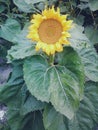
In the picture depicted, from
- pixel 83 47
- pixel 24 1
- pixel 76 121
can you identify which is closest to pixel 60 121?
pixel 76 121

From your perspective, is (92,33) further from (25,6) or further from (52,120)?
(52,120)

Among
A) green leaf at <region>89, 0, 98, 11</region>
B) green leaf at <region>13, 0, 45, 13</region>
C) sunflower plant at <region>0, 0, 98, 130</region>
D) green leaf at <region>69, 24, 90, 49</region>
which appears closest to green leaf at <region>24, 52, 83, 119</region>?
sunflower plant at <region>0, 0, 98, 130</region>

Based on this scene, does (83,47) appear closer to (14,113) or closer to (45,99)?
(45,99)

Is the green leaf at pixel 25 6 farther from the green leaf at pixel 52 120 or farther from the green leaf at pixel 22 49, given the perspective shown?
the green leaf at pixel 52 120

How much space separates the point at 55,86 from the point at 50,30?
11.9 inches

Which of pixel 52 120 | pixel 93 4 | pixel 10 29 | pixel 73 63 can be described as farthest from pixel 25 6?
pixel 52 120

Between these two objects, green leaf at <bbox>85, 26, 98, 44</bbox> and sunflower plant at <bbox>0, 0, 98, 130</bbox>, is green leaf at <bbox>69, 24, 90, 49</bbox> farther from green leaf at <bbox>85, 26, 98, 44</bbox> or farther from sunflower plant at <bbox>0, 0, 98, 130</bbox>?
green leaf at <bbox>85, 26, 98, 44</bbox>

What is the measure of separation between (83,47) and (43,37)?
0.97 feet

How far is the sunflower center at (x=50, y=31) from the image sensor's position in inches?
85.8

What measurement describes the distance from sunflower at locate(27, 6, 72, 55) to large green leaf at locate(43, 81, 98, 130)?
423mm

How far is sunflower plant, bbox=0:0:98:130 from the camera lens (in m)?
2.18

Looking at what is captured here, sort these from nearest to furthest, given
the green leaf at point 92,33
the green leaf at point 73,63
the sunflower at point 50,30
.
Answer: the sunflower at point 50,30 → the green leaf at point 73,63 → the green leaf at point 92,33

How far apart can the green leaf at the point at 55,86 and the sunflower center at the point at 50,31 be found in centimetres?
20

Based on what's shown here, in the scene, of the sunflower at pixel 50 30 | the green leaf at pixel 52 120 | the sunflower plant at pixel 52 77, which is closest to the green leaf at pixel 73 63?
the sunflower plant at pixel 52 77
